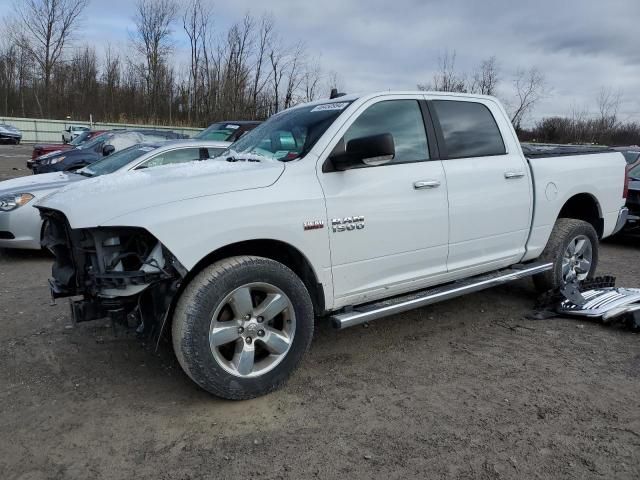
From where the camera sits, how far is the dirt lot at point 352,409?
2643mm

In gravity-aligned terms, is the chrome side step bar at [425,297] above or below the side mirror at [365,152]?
below

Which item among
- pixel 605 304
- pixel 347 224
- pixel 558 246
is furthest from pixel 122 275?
pixel 605 304

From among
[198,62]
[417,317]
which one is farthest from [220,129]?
[198,62]

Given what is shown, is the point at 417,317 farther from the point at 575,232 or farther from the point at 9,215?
the point at 9,215

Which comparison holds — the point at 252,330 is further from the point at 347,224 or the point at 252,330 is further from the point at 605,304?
the point at 605,304

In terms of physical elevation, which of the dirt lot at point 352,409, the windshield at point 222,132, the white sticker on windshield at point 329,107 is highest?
the windshield at point 222,132

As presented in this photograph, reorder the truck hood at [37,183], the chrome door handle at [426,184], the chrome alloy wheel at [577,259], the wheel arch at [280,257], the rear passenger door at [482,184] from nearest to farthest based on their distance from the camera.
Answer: the wheel arch at [280,257] → the chrome door handle at [426,184] → the rear passenger door at [482,184] → the chrome alloy wheel at [577,259] → the truck hood at [37,183]

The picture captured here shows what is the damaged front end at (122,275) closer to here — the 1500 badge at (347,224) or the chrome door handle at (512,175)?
the 1500 badge at (347,224)

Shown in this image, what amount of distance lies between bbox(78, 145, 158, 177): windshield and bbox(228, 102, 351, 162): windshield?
344 centimetres

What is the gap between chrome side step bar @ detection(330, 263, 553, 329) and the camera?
352cm

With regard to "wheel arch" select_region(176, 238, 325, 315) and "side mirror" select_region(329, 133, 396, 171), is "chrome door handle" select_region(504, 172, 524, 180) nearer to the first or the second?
"side mirror" select_region(329, 133, 396, 171)

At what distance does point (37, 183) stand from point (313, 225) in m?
5.13

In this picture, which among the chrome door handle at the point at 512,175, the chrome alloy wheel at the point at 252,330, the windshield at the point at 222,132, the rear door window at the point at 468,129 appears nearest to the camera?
the chrome alloy wheel at the point at 252,330

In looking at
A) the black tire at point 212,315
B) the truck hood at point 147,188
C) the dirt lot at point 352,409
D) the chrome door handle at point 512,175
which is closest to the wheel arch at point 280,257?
the black tire at point 212,315
